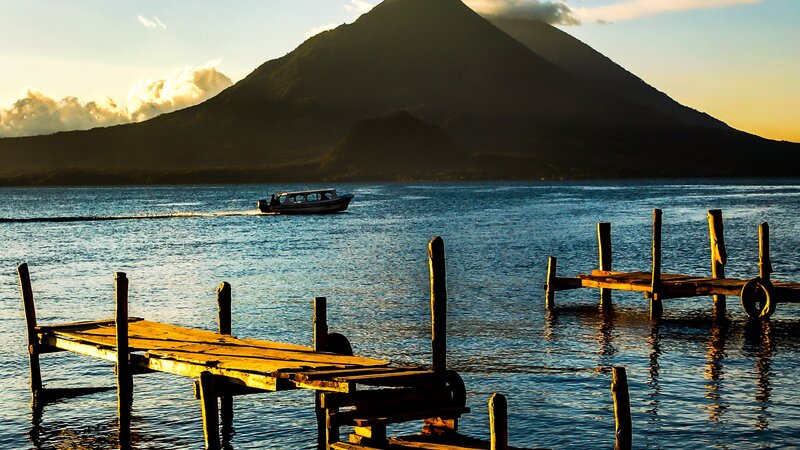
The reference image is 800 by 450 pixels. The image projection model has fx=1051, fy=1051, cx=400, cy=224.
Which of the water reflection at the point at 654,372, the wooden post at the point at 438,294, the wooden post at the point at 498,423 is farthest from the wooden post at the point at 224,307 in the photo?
the wooden post at the point at 498,423

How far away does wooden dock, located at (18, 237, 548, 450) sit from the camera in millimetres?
15234

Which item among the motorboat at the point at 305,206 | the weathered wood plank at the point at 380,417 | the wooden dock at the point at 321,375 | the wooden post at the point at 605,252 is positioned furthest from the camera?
the motorboat at the point at 305,206

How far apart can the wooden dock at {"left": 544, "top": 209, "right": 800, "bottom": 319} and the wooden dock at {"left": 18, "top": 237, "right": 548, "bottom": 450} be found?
14909 millimetres

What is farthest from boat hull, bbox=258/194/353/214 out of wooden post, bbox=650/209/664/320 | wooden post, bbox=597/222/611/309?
wooden post, bbox=650/209/664/320

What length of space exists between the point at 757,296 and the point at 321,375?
62.3 ft

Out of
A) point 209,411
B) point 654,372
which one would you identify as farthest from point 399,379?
point 654,372

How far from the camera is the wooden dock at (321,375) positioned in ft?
50.0

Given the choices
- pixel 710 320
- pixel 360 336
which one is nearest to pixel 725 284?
pixel 710 320

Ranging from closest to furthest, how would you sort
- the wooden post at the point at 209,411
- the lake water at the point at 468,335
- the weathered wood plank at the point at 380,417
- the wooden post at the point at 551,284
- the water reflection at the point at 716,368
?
the weathered wood plank at the point at 380,417 < the wooden post at the point at 209,411 < the lake water at the point at 468,335 < the water reflection at the point at 716,368 < the wooden post at the point at 551,284

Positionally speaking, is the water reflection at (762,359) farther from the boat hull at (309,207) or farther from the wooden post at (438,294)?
the boat hull at (309,207)

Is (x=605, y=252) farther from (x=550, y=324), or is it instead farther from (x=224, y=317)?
(x=224, y=317)

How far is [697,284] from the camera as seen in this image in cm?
3119

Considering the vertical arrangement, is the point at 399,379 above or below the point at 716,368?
above

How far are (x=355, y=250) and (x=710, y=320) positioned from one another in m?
38.3
